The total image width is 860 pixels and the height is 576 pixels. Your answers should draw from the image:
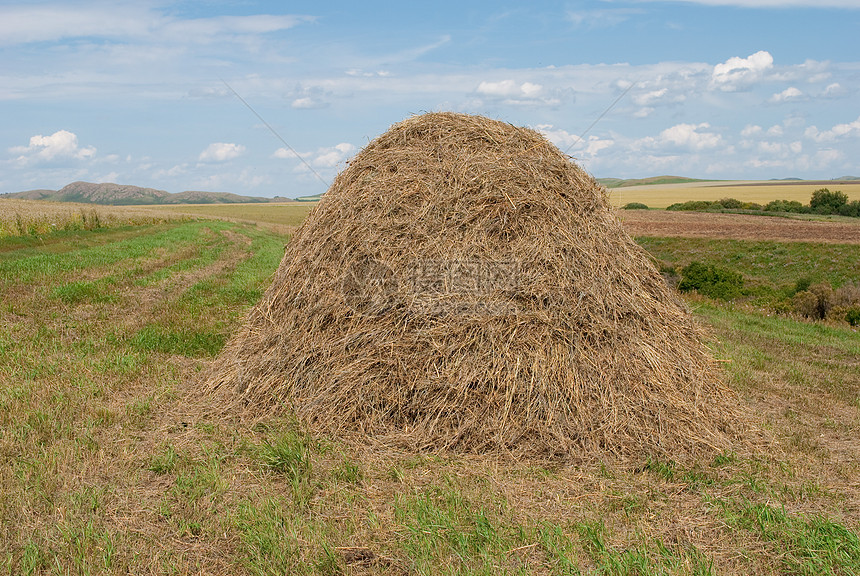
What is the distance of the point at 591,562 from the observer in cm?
373

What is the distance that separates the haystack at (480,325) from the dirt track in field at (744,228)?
84.1 ft

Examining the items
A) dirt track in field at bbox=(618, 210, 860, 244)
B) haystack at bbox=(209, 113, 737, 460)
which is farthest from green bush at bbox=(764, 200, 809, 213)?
haystack at bbox=(209, 113, 737, 460)

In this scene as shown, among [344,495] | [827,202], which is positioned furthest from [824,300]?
[827,202]

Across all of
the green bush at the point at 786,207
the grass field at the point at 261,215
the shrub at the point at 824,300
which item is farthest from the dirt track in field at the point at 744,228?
the grass field at the point at 261,215

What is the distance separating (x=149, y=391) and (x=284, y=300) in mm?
1852

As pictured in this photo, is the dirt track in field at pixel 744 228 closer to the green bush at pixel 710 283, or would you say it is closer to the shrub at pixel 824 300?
A: the green bush at pixel 710 283

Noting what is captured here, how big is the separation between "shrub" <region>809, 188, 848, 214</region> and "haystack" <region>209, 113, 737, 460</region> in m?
66.4

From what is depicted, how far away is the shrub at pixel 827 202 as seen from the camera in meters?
61.5

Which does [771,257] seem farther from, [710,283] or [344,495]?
[344,495]

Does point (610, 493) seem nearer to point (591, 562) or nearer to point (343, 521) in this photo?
point (591, 562)

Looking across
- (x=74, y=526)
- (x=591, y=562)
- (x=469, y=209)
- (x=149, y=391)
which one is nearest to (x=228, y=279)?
(x=149, y=391)

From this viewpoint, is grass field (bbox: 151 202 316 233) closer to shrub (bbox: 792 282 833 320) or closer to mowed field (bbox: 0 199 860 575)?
shrub (bbox: 792 282 833 320)

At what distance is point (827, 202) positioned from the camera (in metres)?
62.4

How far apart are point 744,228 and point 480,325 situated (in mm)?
44027
